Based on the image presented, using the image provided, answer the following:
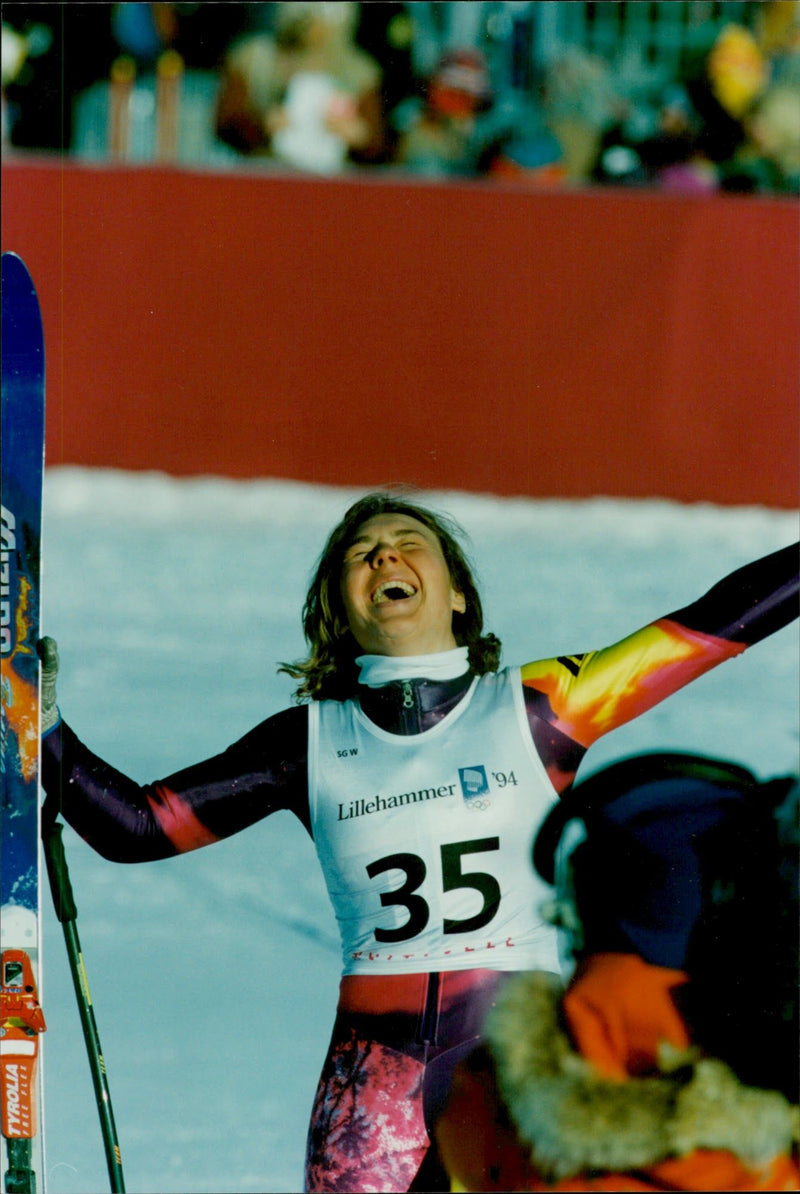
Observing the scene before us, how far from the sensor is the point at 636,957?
1907mm

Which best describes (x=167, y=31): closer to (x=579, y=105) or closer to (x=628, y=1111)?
(x=579, y=105)

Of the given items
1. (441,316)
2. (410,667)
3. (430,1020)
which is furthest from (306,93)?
(430,1020)

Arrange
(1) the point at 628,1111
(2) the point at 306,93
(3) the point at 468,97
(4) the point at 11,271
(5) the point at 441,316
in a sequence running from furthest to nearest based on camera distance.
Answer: (2) the point at 306,93 < (3) the point at 468,97 < (5) the point at 441,316 < (4) the point at 11,271 < (1) the point at 628,1111

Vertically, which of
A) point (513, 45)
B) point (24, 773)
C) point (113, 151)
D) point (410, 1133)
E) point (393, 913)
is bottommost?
point (410, 1133)

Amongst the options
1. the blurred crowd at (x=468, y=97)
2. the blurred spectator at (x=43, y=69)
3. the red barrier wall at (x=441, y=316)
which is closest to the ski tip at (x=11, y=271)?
the red barrier wall at (x=441, y=316)

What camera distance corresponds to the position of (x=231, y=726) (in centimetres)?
314

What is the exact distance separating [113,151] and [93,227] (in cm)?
36

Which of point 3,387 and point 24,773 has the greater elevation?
point 3,387

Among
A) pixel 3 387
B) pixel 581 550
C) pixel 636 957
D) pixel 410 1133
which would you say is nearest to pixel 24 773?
pixel 3 387

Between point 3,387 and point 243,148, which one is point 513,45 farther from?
point 3,387

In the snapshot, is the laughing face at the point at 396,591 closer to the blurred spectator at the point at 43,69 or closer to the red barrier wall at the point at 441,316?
the red barrier wall at the point at 441,316

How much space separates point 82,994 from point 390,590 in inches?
27.0

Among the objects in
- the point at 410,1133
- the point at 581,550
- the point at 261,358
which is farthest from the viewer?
the point at 581,550

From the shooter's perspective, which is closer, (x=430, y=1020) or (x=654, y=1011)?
(x=654, y=1011)
